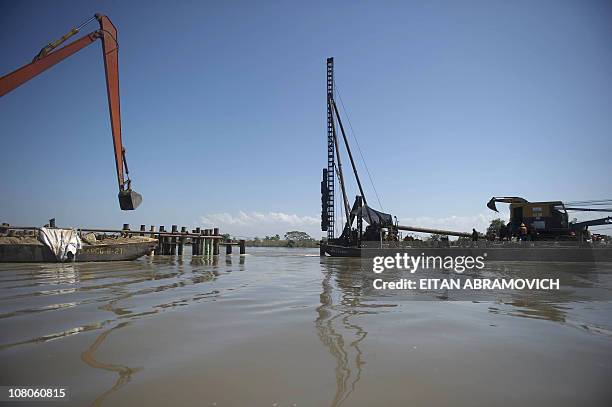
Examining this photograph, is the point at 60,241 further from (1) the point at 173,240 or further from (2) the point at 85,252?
(1) the point at 173,240

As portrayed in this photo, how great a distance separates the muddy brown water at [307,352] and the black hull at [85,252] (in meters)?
15.1

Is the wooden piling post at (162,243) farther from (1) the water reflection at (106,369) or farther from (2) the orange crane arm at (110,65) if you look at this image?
(1) the water reflection at (106,369)

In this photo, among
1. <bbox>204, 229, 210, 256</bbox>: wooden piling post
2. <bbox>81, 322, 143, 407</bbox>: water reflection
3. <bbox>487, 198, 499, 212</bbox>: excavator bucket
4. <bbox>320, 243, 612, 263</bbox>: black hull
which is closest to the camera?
<bbox>81, 322, 143, 407</bbox>: water reflection

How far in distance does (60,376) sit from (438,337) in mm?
3849

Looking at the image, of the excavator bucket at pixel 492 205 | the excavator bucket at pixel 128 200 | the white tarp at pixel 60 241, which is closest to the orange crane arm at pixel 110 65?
the excavator bucket at pixel 128 200

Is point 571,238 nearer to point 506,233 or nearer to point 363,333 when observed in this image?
point 506,233

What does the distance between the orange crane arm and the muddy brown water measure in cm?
1218

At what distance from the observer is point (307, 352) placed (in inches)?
135

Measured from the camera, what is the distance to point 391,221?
31.0 meters

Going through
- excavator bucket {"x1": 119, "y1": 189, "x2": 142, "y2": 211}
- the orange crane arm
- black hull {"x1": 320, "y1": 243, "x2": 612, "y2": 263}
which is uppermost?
the orange crane arm

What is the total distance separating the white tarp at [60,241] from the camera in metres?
18.4

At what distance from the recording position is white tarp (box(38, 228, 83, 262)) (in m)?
18.4

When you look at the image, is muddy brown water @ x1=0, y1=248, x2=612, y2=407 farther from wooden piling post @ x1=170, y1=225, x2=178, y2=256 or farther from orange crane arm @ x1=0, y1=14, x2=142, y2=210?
wooden piling post @ x1=170, y1=225, x2=178, y2=256

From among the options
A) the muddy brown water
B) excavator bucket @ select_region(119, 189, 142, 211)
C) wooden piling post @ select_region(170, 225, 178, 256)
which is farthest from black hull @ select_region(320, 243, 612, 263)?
wooden piling post @ select_region(170, 225, 178, 256)
